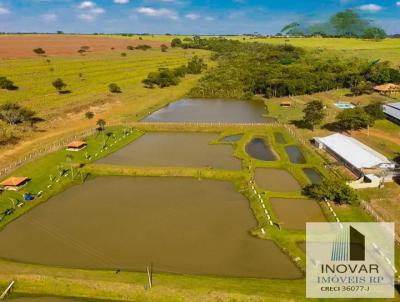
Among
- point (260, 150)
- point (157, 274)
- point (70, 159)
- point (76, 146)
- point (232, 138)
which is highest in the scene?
point (76, 146)

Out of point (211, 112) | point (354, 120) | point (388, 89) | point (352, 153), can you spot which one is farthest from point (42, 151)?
point (388, 89)

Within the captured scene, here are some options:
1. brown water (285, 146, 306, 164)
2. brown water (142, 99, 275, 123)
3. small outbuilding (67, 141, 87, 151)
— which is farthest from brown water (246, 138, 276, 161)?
small outbuilding (67, 141, 87, 151)

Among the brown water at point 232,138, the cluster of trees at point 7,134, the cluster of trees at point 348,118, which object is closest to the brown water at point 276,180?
the brown water at point 232,138

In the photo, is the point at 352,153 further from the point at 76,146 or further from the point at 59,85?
the point at 59,85

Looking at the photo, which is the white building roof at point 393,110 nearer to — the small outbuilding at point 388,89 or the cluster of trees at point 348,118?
the cluster of trees at point 348,118

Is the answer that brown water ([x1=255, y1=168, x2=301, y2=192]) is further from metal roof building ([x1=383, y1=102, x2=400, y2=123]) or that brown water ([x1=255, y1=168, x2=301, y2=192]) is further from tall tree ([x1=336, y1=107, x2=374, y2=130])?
metal roof building ([x1=383, y1=102, x2=400, y2=123])

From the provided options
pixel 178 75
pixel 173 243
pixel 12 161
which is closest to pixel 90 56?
pixel 178 75
